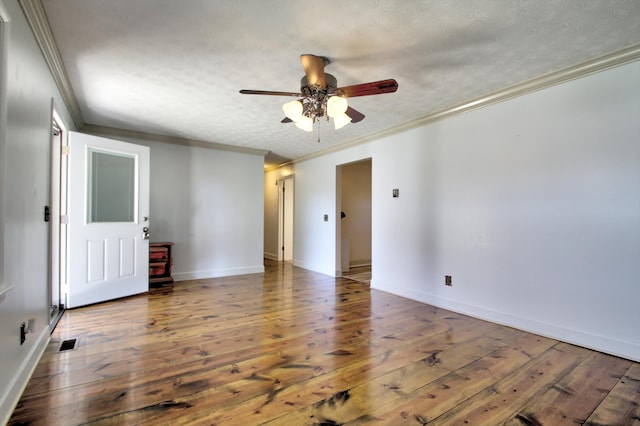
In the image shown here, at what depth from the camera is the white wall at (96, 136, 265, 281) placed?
15.9ft

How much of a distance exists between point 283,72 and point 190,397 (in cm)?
248

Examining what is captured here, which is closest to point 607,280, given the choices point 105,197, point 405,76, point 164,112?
point 405,76

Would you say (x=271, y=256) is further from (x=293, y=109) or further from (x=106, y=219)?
(x=293, y=109)

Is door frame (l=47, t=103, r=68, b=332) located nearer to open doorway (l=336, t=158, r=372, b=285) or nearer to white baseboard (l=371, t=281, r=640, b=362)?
white baseboard (l=371, t=281, r=640, b=362)

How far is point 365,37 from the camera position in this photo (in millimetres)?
2109

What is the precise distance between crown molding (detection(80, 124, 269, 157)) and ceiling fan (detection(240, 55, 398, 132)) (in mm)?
3071

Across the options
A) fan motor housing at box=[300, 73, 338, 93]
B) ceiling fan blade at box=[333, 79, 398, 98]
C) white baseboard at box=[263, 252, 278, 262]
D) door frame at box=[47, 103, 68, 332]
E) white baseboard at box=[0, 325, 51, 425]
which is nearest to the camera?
white baseboard at box=[0, 325, 51, 425]

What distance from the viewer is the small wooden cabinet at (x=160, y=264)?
440 cm

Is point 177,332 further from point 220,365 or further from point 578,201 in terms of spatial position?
point 578,201

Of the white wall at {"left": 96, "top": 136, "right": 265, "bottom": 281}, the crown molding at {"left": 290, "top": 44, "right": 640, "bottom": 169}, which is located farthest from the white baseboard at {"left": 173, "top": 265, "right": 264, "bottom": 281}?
the crown molding at {"left": 290, "top": 44, "right": 640, "bottom": 169}

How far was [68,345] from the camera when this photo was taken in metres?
2.42

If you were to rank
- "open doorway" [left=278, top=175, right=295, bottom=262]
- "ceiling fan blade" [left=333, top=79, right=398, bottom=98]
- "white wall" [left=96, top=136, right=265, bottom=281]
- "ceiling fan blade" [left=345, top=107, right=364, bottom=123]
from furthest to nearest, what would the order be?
1. "open doorway" [left=278, top=175, right=295, bottom=262]
2. "white wall" [left=96, top=136, right=265, bottom=281]
3. "ceiling fan blade" [left=345, top=107, right=364, bottom=123]
4. "ceiling fan blade" [left=333, top=79, right=398, bottom=98]

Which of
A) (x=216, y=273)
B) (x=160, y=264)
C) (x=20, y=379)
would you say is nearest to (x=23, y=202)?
(x=20, y=379)

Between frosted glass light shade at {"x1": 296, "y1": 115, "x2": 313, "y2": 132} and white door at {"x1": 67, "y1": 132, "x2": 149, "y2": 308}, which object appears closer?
frosted glass light shade at {"x1": 296, "y1": 115, "x2": 313, "y2": 132}
